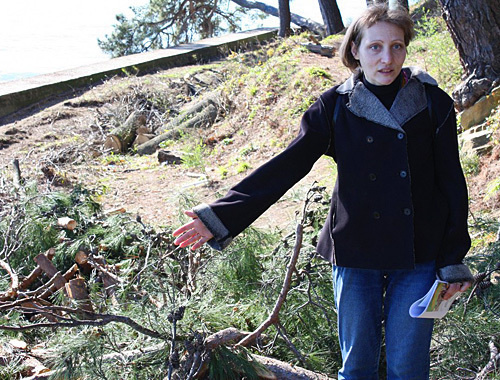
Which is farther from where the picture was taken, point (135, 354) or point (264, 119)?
point (264, 119)

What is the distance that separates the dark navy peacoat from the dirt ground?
2.07 meters

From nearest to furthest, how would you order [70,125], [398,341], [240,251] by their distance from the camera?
1. [398,341]
2. [240,251]
3. [70,125]

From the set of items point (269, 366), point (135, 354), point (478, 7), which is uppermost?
point (478, 7)

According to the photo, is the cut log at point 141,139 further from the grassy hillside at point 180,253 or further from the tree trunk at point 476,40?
the tree trunk at point 476,40

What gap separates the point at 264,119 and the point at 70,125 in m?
3.59

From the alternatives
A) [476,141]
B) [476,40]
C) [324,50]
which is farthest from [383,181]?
[324,50]

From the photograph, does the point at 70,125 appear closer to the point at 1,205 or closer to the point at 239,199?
the point at 1,205

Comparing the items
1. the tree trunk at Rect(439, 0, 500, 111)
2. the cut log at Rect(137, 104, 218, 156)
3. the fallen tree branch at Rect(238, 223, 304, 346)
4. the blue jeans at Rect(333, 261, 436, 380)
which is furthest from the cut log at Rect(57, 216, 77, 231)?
the cut log at Rect(137, 104, 218, 156)

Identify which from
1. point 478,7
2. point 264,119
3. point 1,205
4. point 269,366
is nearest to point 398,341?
point 269,366

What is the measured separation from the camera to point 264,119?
28.9 ft

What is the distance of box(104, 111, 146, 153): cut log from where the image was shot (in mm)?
9297

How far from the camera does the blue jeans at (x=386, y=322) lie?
212 cm

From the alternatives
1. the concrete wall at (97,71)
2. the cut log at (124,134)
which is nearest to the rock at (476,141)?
the cut log at (124,134)

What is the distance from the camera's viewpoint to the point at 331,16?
14.2m
